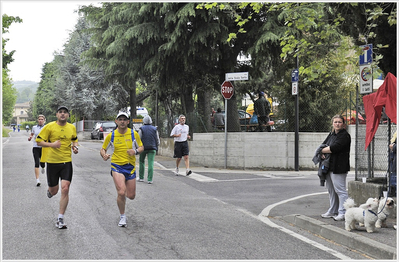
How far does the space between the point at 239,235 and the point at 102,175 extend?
8.29 m

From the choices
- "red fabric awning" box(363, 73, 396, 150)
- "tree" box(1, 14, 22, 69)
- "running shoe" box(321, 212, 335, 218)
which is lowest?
"running shoe" box(321, 212, 335, 218)

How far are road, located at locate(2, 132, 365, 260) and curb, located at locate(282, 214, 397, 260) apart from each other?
14 centimetres

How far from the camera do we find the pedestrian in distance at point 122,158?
7410 mm

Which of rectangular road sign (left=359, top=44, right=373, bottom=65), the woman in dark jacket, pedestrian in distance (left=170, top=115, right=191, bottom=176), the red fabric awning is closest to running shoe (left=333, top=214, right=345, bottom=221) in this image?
the woman in dark jacket

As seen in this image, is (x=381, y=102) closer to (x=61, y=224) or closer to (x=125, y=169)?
(x=125, y=169)

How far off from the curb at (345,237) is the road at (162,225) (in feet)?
0.46

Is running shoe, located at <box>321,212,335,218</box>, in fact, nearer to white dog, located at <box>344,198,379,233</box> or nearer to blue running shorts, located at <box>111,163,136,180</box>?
white dog, located at <box>344,198,379,233</box>

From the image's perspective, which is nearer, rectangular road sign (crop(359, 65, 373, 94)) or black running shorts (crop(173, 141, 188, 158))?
rectangular road sign (crop(359, 65, 373, 94))

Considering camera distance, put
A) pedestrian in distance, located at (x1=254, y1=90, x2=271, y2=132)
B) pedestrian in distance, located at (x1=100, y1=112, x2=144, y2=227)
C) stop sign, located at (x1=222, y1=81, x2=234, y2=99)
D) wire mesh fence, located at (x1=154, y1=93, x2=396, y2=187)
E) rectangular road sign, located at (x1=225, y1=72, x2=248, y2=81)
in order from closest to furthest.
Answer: pedestrian in distance, located at (x1=100, y1=112, x2=144, y2=227), wire mesh fence, located at (x1=154, y1=93, x2=396, y2=187), rectangular road sign, located at (x1=225, y1=72, x2=248, y2=81), stop sign, located at (x1=222, y1=81, x2=234, y2=99), pedestrian in distance, located at (x1=254, y1=90, x2=271, y2=132)

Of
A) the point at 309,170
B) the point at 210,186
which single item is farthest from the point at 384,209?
the point at 309,170

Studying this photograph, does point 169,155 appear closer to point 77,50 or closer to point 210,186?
point 210,186

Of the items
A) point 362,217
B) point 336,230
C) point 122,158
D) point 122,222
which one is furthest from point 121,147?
point 362,217

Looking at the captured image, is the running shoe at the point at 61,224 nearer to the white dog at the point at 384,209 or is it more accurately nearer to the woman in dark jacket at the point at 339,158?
the woman in dark jacket at the point at 339,158

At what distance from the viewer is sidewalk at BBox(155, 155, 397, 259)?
5.91m
